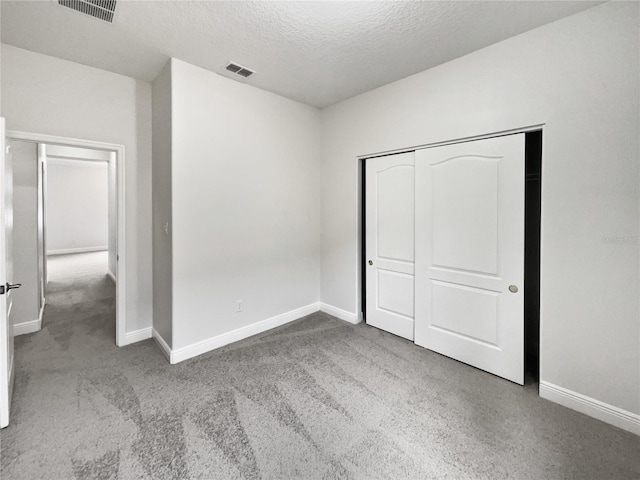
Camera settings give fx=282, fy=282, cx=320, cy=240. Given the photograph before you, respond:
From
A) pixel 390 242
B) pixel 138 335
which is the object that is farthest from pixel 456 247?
pixel 138 335

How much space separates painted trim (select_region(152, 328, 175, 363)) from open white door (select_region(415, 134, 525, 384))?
2.51 meters

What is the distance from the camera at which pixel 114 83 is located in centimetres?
287

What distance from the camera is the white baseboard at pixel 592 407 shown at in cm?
185

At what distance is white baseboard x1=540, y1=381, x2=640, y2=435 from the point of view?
185cm

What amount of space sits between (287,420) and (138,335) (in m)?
2.14

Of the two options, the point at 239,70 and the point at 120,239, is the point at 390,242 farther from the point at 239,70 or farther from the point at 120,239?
the point at 120,239

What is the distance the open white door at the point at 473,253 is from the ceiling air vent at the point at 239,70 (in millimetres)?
1915

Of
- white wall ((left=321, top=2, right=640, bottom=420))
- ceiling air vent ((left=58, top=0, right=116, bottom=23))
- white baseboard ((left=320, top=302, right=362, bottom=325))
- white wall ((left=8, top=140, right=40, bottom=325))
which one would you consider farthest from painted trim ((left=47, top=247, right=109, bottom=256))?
white wall ((left=321, top=2, right=640, bottom=420))

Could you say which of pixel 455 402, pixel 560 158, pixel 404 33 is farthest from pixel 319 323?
pixel 404 33

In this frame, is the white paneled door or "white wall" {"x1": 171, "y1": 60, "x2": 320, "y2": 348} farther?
the white paneled door

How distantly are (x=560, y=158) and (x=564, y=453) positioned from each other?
6.32 ft

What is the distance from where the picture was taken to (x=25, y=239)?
10.7ft

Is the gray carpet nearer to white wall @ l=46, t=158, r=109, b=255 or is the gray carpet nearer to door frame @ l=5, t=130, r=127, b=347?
door frame @ l=5, t=130, r=127, b=347

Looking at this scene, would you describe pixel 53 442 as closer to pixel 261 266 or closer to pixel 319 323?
pixel 261 266
